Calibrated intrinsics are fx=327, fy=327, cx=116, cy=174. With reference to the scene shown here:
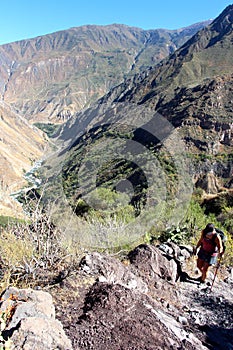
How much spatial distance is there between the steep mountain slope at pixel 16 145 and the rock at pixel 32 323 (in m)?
70.4

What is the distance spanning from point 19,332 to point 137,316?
140 centimetres

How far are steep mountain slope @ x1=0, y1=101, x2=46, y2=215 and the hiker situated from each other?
68.1 meters

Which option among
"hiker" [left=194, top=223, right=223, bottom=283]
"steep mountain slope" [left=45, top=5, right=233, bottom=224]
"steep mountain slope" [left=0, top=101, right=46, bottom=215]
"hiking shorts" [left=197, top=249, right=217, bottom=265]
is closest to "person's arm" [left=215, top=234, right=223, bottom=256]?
"hiker" [left=194, top=223, right=223, bottom=283]

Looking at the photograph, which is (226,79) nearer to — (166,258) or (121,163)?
(121,163)

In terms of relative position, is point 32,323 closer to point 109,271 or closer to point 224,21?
point 109,271

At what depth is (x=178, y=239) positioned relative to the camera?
807 cm

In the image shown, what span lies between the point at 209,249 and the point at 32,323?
14.6 ft

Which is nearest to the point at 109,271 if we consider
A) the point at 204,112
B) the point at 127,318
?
the point at 127,318

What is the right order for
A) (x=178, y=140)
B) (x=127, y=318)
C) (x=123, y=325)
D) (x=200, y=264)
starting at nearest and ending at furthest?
(x=123, y=325) < (x=127, y=318) < (x=200, y=264) < (x=178, y=140)

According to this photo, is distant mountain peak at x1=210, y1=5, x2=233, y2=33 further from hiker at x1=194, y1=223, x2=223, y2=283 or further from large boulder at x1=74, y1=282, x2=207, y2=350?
large boulder at x1=74, y1=282, x2=207, y2=350

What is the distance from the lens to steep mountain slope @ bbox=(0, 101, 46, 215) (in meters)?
85.1

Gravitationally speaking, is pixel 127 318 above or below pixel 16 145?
below

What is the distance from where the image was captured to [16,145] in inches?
4621

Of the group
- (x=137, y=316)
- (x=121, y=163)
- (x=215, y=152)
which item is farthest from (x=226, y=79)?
(x=137, y=316)
